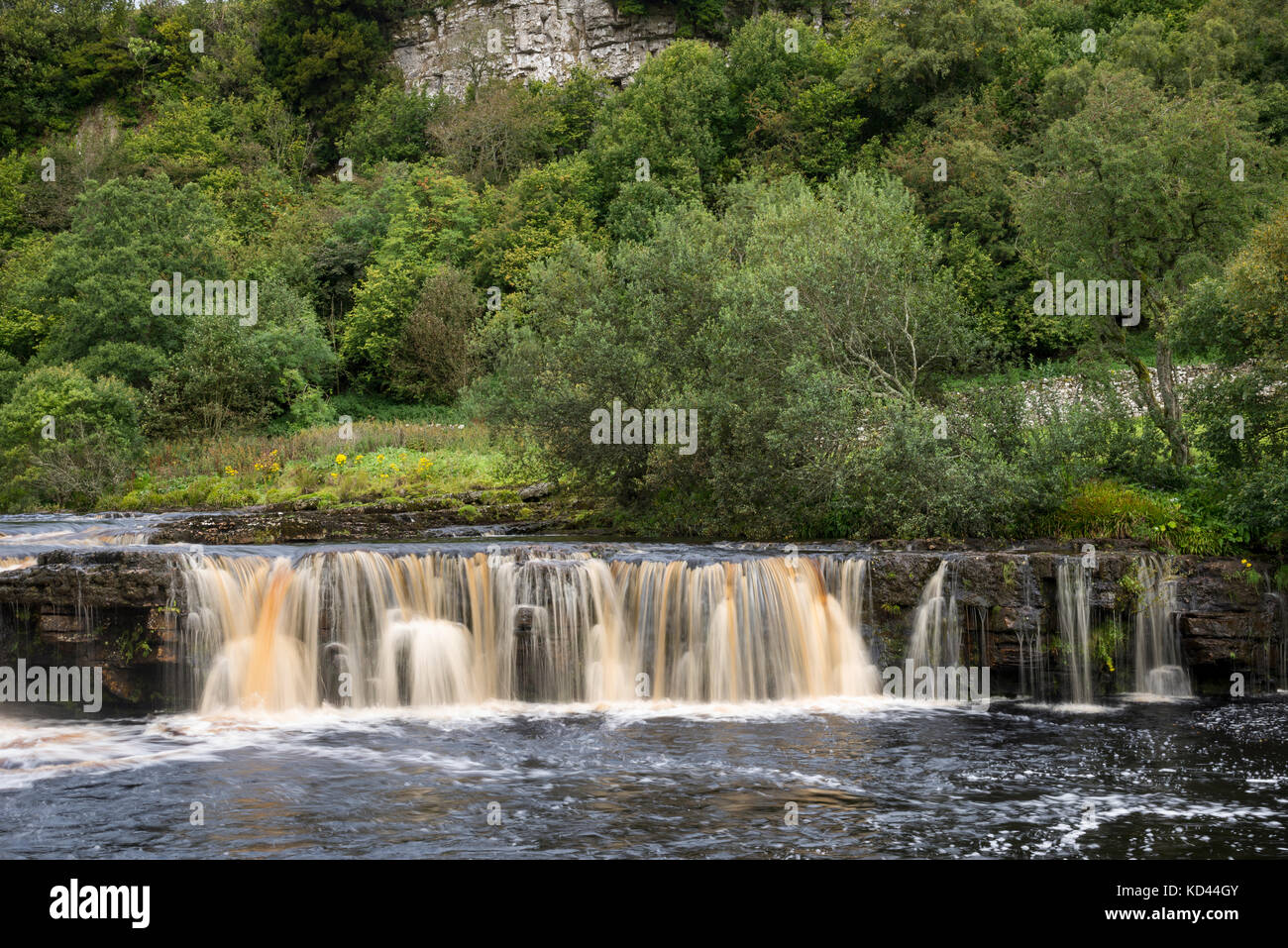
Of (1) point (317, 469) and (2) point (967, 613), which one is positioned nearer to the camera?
(2) point (967, 613)

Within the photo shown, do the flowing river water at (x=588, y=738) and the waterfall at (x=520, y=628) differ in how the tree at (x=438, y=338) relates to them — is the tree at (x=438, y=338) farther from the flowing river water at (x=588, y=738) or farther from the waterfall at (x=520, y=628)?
the waterfall at (x=520, y=628)

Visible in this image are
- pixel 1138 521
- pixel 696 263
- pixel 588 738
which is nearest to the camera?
pixel 588 738

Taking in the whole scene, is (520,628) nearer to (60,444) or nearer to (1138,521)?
(1138,521)

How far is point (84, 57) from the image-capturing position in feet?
277

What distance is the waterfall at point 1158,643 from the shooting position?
18.6m

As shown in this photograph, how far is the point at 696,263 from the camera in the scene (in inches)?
1040

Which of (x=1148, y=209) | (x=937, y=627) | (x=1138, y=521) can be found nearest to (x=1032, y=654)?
(x=937, y=627)

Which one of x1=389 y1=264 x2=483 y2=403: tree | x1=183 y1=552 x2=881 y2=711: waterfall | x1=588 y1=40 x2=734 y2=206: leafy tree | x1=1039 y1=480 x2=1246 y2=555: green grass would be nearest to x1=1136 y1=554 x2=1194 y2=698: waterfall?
x1=1039 y1=480 x2=1246 y2=555: green grass

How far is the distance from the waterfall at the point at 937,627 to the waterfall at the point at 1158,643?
3099 mm

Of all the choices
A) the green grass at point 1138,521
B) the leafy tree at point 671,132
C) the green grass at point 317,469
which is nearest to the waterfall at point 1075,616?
the green grass at point 1138,521

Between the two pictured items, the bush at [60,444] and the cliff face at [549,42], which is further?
the cliff face at [549,42]

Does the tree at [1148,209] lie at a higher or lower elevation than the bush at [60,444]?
higher

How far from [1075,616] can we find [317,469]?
25839 millimetres

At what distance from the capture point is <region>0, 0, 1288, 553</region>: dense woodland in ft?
72.9
